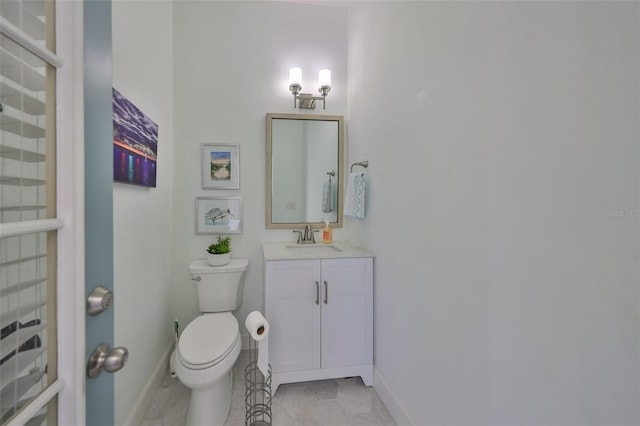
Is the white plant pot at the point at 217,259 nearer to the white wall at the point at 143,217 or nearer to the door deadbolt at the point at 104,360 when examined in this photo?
the white wall at the point at 143,217

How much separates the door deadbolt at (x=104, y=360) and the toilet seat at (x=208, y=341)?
0.86 m

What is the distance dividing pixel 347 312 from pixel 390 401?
0.52 metres

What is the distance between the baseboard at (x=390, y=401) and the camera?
4.47 ft

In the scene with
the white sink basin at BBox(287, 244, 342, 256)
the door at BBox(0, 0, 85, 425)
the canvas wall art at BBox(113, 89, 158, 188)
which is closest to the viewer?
the door at BBox(0, 0, 85, 425)

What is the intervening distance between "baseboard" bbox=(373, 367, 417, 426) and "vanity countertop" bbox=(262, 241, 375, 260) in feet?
2.50

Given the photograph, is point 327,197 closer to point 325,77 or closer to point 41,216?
point 325,77

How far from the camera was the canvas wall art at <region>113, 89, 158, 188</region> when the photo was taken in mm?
1209

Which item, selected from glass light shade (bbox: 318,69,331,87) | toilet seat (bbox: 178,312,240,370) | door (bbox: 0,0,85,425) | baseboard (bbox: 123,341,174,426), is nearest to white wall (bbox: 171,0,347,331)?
glass light shade (bbox: 318,69,331,87)

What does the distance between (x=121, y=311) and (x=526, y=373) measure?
1.62 metres

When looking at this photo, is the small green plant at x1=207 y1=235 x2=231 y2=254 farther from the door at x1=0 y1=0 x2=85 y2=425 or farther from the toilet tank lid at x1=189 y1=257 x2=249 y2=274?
the door at x1=0 y1=0 x2=85 y2=425

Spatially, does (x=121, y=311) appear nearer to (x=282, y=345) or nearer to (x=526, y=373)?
(x=282, y=345)

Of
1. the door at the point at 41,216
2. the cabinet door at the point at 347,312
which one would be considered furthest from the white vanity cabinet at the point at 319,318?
the door at the point at 41,216

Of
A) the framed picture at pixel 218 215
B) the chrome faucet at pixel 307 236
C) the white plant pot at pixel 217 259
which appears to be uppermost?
the framed picture at pixel 218 215

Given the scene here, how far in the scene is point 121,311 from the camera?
1.27 metres
